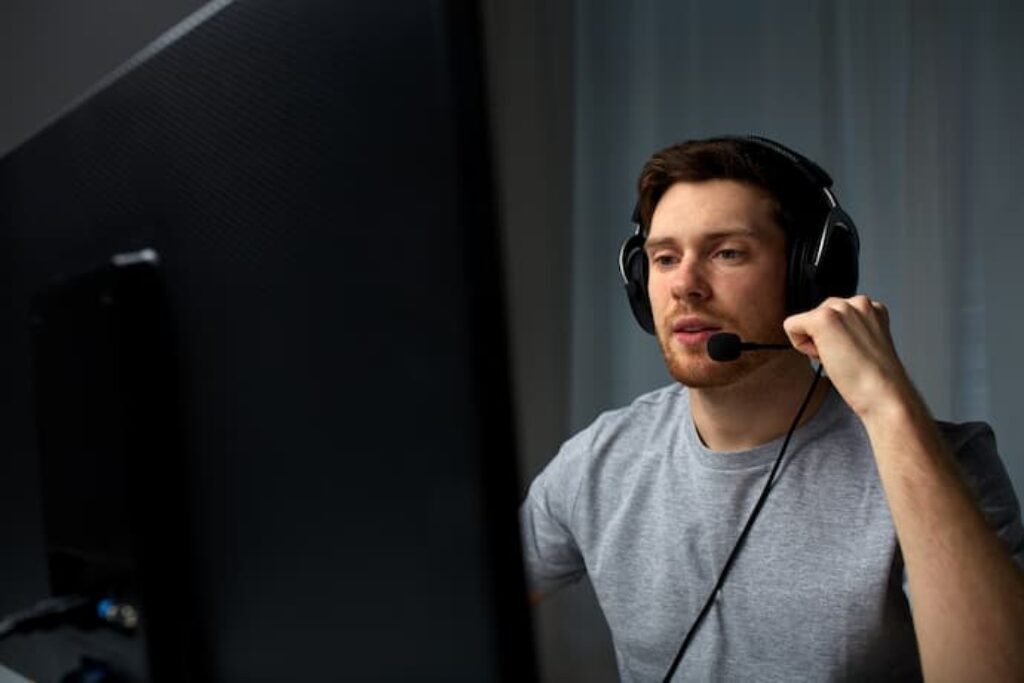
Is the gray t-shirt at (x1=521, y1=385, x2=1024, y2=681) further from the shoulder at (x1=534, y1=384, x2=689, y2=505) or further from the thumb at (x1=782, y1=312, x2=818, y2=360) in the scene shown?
the thumb at (x1=782, y1=312, x2=818, y2=360)

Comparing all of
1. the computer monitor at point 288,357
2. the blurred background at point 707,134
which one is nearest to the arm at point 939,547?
the computer monitor at point 288,357

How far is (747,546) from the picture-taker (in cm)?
112

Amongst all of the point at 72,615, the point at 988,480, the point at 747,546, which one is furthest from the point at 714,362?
the point at 72,615

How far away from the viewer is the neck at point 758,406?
121 cm

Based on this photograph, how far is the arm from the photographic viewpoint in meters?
0.89

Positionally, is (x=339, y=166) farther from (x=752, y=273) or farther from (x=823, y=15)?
(x=823, y=15)

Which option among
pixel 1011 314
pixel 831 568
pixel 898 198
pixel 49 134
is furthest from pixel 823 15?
pixel 49 134

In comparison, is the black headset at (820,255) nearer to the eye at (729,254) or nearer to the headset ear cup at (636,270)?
the eye at (729,254)

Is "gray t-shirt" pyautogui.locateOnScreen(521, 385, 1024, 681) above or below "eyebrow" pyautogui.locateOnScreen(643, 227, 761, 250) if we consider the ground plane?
below

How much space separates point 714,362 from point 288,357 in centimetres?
84

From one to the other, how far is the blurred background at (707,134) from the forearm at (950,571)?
0.97m

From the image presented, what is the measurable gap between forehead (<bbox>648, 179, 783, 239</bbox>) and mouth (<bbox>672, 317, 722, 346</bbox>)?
109 mm

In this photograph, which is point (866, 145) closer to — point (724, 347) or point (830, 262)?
point (830, 262)

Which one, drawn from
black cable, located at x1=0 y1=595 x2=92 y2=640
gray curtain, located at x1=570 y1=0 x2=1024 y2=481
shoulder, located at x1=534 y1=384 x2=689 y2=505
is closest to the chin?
shoulder, located at x1=534 y1=384 x2=689 y2=505
